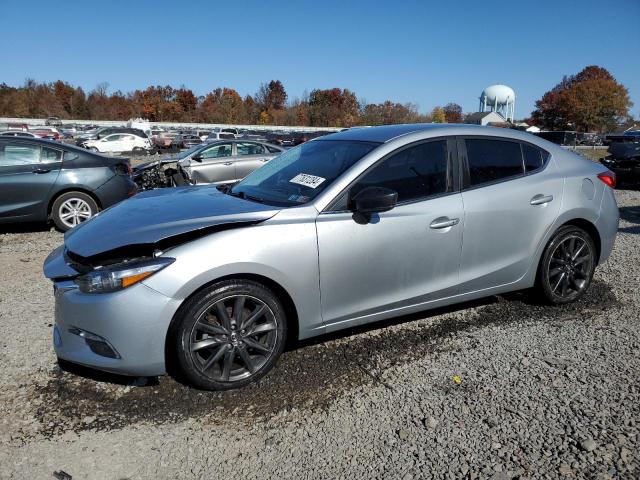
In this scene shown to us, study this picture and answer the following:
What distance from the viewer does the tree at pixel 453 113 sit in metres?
107

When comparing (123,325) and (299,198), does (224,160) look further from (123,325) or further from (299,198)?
(123,325)

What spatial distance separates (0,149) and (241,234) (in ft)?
20.0

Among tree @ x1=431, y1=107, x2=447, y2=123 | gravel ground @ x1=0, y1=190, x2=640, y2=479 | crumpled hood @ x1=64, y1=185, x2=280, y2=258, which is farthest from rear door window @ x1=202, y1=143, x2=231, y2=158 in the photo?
tree @ x1=431, y1=107, x2=447, y2=123

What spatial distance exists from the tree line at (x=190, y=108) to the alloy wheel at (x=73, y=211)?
3224 inches

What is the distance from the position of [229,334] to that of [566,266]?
10.0 ft

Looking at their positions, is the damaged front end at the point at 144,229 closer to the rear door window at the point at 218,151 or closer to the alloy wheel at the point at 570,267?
the alloy wheel at the point at 570,267

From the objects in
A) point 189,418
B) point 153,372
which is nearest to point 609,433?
point 189,418

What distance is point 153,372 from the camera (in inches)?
111

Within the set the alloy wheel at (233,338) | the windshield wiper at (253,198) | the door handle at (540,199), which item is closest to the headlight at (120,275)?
the alloy wheel at (233,338)

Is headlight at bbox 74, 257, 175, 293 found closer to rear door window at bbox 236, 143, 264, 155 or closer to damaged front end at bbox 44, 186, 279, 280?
damaged front end at bbox 44, 186, 279, 280

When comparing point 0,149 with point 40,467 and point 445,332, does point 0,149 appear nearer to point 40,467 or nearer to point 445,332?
point 40,467

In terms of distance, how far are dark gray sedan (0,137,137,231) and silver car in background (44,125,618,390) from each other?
158 inches

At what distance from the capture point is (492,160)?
3916mm

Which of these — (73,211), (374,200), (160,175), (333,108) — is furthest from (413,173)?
(333,108)
